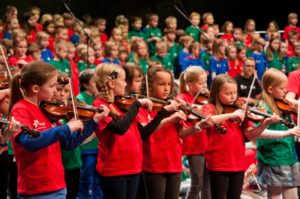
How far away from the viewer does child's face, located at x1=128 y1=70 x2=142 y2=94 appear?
165 inches

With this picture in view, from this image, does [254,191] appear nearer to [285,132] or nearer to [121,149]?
[285,132]

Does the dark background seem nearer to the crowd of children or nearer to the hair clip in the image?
the crowd of children

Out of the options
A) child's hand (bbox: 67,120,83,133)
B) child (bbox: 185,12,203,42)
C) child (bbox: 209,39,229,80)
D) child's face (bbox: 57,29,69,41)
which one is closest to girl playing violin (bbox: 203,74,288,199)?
child's hand (bbox: 67,120,83,133)

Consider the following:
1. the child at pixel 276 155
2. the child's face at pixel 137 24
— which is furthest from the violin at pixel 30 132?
the child's face at pixel 137 24

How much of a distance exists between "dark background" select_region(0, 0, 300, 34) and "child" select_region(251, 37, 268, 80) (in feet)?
5.86

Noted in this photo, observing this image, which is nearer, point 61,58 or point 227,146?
point 227,146

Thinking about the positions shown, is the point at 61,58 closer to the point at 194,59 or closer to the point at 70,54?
the point at 70,54

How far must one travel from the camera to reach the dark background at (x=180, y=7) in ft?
37.9

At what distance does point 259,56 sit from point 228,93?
6.51 meters

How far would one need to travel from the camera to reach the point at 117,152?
379 centimetres

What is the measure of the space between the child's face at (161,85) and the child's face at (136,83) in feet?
0.37

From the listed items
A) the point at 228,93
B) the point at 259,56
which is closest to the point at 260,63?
the point at 259,56


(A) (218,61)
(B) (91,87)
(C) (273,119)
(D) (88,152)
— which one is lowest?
(D) (88,152)

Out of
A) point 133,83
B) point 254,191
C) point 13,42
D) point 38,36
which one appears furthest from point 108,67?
point 38,36
